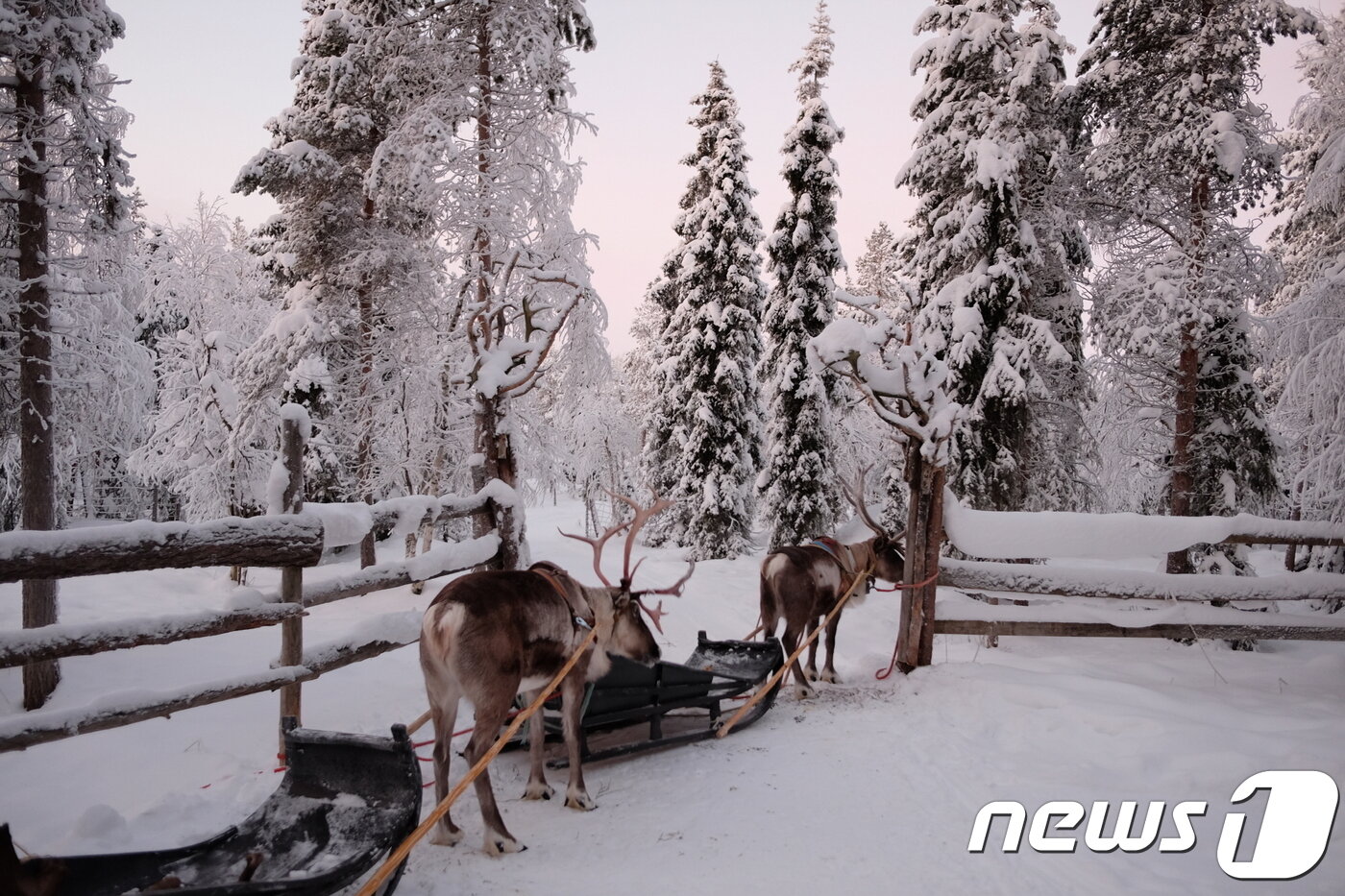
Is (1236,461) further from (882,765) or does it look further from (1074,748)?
(882,765)

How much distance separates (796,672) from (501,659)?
12.3 feet

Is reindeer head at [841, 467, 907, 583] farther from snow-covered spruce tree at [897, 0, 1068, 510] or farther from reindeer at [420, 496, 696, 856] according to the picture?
snow-covered spruce tree at [897, 0, 1068, 510]

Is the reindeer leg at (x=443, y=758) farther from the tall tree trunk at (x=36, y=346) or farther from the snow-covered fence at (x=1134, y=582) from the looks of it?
the tall tree trunk at (x=36, y=346)

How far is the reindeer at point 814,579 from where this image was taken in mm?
7223

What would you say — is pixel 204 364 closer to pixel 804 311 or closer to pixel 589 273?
pixel 589 273

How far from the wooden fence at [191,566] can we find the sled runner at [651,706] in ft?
5.26

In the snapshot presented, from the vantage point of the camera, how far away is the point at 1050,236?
12500mm

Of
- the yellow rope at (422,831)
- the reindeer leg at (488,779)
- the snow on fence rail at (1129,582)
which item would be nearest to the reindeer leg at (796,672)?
the snow on fence rail at (1129,582)

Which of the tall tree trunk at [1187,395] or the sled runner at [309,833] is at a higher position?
the tall tree trunk at [1187,395]

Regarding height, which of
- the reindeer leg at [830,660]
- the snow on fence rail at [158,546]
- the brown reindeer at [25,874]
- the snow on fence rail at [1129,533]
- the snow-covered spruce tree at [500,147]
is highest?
the snow-covered spruce tree at [500,147]

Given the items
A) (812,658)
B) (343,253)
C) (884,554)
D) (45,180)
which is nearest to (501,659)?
(812,658)

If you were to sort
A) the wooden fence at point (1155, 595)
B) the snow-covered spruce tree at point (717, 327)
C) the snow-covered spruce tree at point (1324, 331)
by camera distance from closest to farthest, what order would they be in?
1. the wooden fence at point (1155, 595)
2. the snow-covered spruce tree at point (1324, 331)
3. the snow-covered spruce tree at point (717, 327)

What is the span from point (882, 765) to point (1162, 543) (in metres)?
3.98

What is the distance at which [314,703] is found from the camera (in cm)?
654
